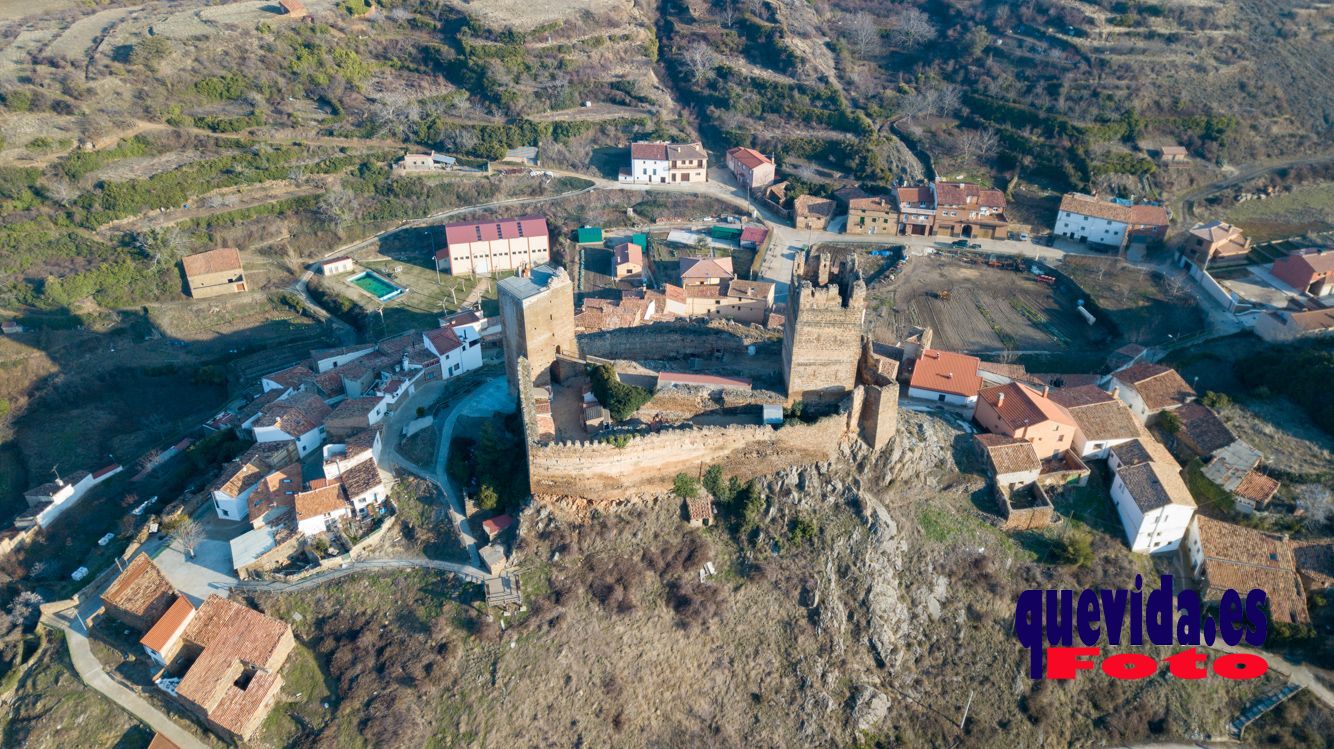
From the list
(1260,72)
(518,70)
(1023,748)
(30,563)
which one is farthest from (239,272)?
(1260,72)

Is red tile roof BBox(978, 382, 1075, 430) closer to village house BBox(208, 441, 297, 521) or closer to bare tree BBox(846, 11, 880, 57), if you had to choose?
village house BBox(208, 441, 297, 521)

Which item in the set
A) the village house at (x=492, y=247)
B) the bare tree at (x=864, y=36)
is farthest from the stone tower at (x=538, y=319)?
the bare tree at (x=864, y=36)

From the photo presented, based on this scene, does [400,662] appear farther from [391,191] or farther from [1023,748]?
[391,191]

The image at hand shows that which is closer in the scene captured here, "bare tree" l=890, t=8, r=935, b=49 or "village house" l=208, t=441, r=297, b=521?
"village house" l=208, t=441, r=297, b=521

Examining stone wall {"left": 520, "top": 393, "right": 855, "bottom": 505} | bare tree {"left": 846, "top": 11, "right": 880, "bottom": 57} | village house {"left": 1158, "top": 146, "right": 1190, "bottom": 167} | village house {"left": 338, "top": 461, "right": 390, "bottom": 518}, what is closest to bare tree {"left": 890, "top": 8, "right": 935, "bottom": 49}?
bare tree {"left": 846, "top": 11, "right": 880, "bottom": 57}

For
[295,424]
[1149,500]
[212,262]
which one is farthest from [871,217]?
[212,262]

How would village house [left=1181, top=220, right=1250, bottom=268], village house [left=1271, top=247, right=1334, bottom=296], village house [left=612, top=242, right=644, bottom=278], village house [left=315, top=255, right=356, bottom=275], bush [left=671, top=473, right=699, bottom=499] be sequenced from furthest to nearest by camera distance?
village house [left=315, top=255, right=356, bottom=275] < village house [left=612, top=242, right=644, bottom=278] < village house [left=1181, top=220, right=1250, bottom=268] < village house [left=1271, top=247, right=1334, bottom=296] < bush [left=671, top=473, right=699, bottom=499]
